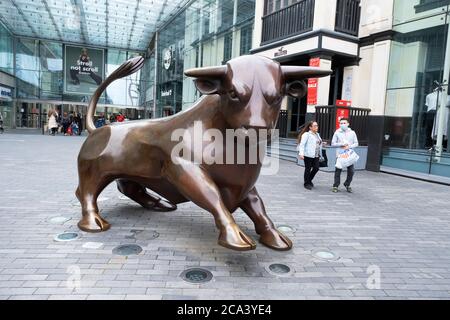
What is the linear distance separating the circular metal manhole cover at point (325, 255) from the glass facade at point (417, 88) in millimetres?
7707

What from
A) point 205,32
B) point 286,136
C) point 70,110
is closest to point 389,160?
Answer: point 286,136

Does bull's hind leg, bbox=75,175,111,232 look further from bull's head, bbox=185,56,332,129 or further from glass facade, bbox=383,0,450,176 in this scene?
glass facade, bbox=383,0,450,176

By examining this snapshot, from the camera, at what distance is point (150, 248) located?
11.4 ft

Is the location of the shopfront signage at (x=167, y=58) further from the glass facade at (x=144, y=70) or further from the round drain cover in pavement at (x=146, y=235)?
the round drain cover in pavement at (x=146, y=235)

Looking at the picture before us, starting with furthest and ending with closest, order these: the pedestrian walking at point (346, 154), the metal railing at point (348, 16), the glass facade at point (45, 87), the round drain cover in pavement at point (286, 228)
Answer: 1. the glass facade at point (45, 87)
2. the metal railing at point (348, 16)
3. the pedestrian walking at point (346, 154)
4. the round drain cover in pavement at point (286, 228)

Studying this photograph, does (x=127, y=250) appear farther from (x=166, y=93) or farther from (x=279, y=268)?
(x=166, y=93)

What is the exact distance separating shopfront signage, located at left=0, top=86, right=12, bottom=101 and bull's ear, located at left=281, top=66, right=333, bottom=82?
85.0 feet

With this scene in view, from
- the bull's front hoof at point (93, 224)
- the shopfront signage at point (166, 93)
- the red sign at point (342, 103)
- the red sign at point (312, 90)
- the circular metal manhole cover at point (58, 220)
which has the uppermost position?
the shopfront signage at point (166, 93)

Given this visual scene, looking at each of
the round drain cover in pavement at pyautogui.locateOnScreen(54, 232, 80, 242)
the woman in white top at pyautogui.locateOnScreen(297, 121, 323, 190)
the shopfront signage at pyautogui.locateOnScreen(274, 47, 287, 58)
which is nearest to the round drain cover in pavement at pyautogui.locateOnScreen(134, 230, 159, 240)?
the round drain cover in pavement at pyautogui.locateOnScreen(54, 232, 80, 242)

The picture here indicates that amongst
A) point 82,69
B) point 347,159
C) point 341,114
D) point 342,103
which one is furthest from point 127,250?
point 82,69

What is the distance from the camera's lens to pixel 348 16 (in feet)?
37.5

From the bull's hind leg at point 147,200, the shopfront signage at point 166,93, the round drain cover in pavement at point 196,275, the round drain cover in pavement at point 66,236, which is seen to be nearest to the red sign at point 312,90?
the bull's hind leg at point 147,200

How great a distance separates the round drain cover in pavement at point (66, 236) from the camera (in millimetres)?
3619

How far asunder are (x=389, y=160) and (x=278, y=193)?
613 centimetres
